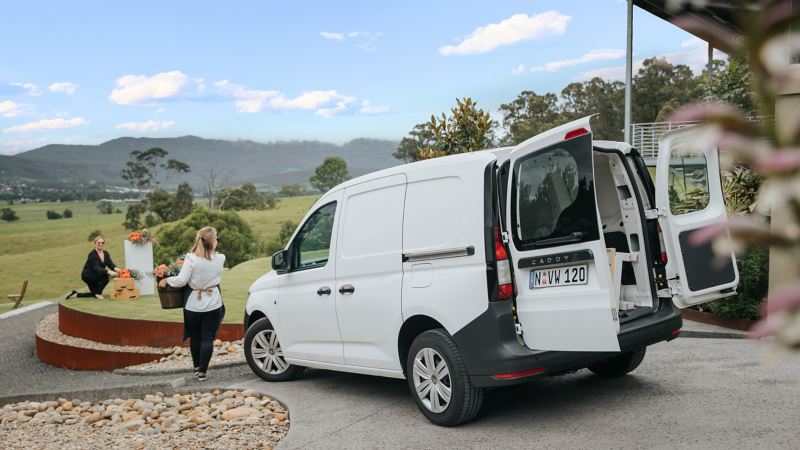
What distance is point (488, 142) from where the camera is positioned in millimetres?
15797

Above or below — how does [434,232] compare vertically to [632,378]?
above

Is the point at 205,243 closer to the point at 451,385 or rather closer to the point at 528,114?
the point at 451,385

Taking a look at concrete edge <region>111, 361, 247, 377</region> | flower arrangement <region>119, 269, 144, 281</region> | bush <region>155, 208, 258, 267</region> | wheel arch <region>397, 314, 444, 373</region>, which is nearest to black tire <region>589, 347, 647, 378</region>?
wheel arch <region>397, 314, 444, 373</region>

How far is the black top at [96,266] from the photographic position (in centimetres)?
1917

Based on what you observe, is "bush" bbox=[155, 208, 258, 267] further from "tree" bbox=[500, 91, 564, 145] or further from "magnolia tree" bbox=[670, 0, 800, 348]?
"magnolia tree" bbox=[670, 0, 800, 348]

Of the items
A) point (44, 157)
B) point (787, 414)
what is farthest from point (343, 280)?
point (44, 157)

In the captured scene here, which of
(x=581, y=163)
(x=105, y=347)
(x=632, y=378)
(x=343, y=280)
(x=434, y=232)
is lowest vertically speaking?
(x=105, y=347)

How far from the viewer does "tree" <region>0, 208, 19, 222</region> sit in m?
86.1

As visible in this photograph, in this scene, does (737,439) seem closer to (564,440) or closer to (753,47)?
(564,440)

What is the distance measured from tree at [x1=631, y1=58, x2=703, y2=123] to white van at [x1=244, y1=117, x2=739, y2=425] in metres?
59.7

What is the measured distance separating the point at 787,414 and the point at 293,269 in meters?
4.91

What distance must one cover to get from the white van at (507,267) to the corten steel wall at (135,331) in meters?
6.35

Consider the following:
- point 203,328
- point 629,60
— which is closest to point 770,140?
point 203,328

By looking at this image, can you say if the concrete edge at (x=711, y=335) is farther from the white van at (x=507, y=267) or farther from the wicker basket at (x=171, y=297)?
the wicker basket at (x=171, y=297)
